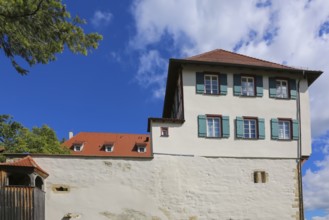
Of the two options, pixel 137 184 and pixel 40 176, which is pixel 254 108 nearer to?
pixel 137 184

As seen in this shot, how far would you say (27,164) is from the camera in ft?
61.9

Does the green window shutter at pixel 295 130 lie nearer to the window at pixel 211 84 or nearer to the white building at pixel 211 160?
the white building at pixel 211 160

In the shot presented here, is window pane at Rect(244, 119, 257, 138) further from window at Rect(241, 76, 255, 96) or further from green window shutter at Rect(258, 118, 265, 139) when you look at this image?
window at Rect(241, 76, 255, 96)

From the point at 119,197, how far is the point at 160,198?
2078 millimetres

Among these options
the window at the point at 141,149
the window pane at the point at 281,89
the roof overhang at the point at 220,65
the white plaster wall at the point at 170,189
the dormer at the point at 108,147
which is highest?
the roof overhang at the point at 220,65

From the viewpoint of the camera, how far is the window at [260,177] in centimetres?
2277

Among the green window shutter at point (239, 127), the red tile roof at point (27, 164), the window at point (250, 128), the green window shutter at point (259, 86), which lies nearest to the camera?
the red tile roof at point (27, 164)

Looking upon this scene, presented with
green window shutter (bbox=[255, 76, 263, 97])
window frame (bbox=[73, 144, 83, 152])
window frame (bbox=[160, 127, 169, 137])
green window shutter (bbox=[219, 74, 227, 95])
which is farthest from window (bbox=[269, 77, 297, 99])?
window frame (bbox=[73, 144, 83, 152])

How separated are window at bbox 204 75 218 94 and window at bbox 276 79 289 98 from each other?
3.63 metres

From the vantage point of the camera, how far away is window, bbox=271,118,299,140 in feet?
76.5

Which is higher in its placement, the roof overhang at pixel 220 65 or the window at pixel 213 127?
the roof overhang at pixel 220 65

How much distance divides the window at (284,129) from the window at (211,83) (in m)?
3.66

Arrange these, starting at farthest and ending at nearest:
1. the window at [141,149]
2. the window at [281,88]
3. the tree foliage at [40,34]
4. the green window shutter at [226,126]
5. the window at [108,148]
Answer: the window at [141,149] → the window at [108,148] → the window at [281,88] → the green window shutter at [226,126] → the tree foliage at [40,34]

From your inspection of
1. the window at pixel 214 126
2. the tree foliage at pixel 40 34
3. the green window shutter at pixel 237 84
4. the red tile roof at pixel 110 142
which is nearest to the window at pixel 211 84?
the green window shutter at pixel 237 84
